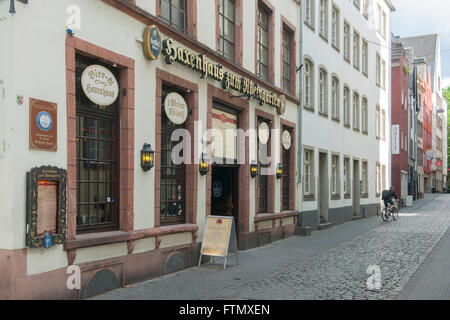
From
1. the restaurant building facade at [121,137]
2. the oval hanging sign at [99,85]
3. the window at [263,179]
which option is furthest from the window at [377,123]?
the oval hanging sign at [99,85]

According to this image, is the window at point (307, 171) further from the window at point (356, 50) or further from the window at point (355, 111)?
the window at point (356, 50)

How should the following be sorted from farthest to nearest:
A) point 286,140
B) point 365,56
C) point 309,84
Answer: point 365,56, point 309,84, point 286,140

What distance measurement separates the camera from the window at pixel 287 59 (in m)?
18.4

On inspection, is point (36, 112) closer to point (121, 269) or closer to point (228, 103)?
point (121, 269)

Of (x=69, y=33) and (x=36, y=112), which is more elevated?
(x=69, y=33)

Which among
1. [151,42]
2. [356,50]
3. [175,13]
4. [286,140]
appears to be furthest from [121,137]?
[356,50]

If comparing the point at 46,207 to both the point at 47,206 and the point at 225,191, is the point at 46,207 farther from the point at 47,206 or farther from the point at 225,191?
the point at 225,191

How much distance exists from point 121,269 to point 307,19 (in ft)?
48.1

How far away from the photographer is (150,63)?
9.98m

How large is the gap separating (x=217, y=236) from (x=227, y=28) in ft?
19.1

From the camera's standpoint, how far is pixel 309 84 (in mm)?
20750

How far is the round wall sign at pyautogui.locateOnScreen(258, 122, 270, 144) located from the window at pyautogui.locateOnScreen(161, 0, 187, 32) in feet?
16.5
